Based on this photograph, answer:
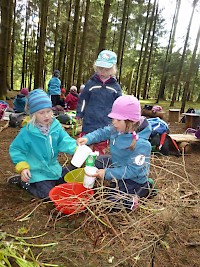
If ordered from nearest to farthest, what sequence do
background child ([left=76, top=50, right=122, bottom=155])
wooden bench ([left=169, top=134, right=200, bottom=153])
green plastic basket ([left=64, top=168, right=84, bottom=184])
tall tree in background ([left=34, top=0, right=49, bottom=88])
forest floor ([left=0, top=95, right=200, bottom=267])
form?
forest floor ([left=0, top=95, right=200, bottom=267]), green plastic basket ([left=64, top=168, right=84, bottom=184]), background child ([left=76, top=50, right=122, bottom=155]), wooden bench ([left=169, top=134, right=200, bottom=153]), tall tree in background ([left=34, top=0, right=49, bottom=88])

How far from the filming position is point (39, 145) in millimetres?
3131

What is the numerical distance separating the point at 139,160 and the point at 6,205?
1402 mm

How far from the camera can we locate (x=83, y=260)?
86.4 inches

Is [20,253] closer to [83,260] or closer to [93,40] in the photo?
[83,260]

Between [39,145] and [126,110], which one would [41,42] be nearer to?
[39,145]

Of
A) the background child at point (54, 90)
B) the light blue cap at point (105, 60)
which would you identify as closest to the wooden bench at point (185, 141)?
the light blue cap at point (105, 60)

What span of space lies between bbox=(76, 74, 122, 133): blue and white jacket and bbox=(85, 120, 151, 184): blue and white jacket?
0.98 metres

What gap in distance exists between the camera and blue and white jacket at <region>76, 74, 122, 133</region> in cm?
407

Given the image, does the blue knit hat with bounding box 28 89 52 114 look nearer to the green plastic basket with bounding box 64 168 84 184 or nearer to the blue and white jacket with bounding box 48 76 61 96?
the green plastic basket with bounding box 64 168 84 184

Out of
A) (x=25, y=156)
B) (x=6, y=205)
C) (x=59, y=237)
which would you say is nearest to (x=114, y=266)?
(x=59, y=237)

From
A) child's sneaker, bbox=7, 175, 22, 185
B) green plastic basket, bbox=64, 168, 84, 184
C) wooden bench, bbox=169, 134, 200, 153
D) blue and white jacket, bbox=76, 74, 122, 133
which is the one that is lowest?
wooden bench, bbox=169, 134, 200, 153

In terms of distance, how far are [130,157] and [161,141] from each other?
276 cm

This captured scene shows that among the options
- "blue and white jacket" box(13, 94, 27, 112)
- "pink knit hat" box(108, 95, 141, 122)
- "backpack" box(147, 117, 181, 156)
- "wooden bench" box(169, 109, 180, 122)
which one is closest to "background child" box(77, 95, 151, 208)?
"pink knit hat" box(108, 95, 141, 122)

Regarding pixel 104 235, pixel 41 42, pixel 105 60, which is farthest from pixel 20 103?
pixel 104 235
